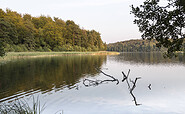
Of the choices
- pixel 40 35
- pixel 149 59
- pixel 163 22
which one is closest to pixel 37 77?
pixel 163 22

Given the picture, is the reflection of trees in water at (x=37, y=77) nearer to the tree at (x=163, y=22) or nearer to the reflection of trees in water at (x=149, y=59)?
the tree at (x=163, y=22)

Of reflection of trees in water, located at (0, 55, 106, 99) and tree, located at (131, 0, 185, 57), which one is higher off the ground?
tree, located at (131, 0, 185, 57)

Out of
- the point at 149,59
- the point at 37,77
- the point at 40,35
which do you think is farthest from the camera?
the point at 40,35

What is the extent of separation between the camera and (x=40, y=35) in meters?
65.1

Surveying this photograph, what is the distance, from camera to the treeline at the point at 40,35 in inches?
1975

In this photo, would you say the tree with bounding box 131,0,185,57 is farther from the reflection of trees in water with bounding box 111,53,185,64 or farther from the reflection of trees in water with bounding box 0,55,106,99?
the reflection of trees in water with bounding box 111,53,185,64

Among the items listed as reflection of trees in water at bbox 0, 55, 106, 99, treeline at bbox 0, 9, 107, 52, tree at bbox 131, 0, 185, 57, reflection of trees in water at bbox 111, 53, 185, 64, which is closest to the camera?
tree at bbox 131, 0, 185, 57

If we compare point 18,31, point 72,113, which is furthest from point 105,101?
point 18,31

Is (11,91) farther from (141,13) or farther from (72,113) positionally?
(141,13)

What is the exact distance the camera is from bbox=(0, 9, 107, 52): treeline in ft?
165

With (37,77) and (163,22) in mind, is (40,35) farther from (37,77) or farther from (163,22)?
(163,22)

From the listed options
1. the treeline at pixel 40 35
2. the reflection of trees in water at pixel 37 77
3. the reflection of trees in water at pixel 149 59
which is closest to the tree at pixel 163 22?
the reflection of trees in water at pixel 37 77

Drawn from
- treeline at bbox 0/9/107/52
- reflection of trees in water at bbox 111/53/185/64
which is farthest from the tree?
treeline at bbox 0/9/107/52

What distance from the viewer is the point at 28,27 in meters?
58.5
